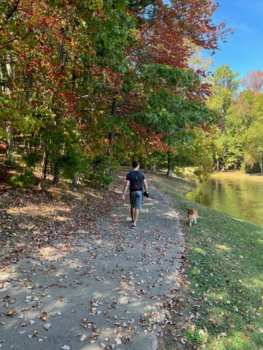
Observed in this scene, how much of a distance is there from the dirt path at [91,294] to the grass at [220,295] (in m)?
0.34

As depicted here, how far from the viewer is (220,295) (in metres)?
4.98

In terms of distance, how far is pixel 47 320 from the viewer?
134 inches

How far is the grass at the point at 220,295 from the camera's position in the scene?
3.72m

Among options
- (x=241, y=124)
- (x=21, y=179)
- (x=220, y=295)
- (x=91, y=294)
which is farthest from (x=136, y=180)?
(x=241, y=124)

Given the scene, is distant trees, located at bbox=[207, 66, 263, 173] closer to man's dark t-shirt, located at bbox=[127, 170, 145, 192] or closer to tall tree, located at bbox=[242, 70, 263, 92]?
tall tree, located at bbox=[242, 70, 263, 92]

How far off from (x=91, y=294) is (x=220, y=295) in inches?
101

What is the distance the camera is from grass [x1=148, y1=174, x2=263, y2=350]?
372 cm

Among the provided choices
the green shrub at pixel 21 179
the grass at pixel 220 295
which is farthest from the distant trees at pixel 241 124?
the green shrub at pixel 21 179

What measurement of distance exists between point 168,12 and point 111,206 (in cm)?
786

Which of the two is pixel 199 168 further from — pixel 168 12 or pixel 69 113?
pixel 69 113

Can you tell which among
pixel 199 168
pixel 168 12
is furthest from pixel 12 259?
pixel 199 168

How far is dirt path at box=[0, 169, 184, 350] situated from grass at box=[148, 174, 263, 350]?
34 cm

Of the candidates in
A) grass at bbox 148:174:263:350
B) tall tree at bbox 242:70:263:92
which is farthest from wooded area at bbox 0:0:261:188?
tall tree at bbox 242:70:263:92

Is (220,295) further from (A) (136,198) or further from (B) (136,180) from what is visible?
(B) (136,180)
